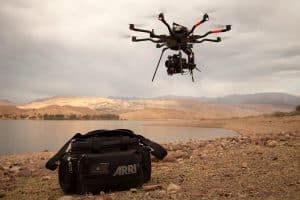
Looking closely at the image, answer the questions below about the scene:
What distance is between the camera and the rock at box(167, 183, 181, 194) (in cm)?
679

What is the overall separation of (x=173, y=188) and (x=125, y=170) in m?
0.82

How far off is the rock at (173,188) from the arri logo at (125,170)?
618 millimetres

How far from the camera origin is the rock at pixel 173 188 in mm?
6787

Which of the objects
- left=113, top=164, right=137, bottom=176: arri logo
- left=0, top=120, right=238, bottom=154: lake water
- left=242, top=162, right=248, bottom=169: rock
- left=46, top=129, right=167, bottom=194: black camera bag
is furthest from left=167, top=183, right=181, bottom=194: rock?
left=0, top=120, right=238, bottom=154: lake water

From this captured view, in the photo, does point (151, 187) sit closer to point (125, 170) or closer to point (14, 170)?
point (125, 170)

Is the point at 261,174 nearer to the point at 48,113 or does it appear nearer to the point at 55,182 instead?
the point at 55,182

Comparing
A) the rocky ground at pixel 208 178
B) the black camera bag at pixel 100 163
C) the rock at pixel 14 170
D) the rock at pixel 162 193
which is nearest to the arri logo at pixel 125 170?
the black camera bag at pixel 100 163

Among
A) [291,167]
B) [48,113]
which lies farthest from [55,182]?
[48,113]

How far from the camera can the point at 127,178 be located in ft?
23.0

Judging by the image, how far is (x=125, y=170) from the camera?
695 cm

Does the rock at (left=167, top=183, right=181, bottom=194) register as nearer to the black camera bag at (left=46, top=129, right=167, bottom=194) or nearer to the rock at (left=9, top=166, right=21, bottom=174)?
the black camera bag at (left=46, top=129, right=167, bottom=194)

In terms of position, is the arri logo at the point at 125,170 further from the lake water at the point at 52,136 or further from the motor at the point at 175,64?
the lake water at the point at 52,136

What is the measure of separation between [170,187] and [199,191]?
492 mm

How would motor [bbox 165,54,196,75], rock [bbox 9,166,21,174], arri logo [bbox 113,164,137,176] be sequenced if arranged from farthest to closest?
motor [bbox 165,54,196,75], rock [bbox 9,166,21,174], arri logo [bbox 113,164,137,176]
